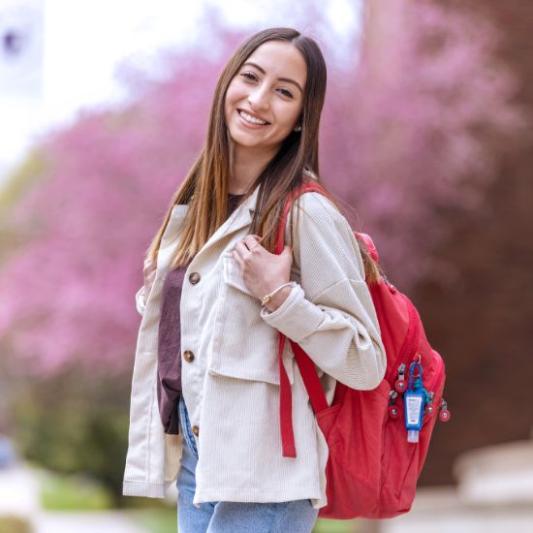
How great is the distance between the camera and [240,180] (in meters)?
2.71

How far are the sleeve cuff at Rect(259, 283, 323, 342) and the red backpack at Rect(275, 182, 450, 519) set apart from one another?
0.25 ft

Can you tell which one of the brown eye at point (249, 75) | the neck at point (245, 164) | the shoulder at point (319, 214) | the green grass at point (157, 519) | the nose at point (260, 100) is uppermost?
the brown eye at point (249, 75)

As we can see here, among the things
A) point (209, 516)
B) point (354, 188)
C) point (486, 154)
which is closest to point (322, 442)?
point (209, 516)

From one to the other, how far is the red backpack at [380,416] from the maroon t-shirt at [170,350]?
24 centimetres

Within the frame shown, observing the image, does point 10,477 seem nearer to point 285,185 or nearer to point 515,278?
point 515,278

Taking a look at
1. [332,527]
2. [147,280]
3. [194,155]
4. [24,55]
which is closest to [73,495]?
[332,527]

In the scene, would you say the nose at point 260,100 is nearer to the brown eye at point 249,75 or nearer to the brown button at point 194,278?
the brown eye at point 249,75

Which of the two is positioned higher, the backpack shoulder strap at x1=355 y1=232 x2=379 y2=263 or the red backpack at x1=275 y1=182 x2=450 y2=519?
the backpack shoulder strap at x1=355 y1=232 x2=379 y2=263

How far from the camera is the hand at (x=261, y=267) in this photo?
246 cm

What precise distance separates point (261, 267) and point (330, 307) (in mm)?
162

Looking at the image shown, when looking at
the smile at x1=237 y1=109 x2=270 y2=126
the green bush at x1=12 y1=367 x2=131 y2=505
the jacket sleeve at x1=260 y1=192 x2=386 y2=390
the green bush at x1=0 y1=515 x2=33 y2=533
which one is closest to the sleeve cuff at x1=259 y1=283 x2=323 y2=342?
the jacket sleeve at x1=260 y1=192 x2=386 y2=390

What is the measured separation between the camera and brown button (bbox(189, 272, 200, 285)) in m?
2.59

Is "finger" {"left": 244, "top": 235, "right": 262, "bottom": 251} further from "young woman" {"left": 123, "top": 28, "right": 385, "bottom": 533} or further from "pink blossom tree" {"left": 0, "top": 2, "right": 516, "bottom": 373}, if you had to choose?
"pink blossom tree" {"left": 0, "top": 2, "right": 516, "bottom": 373}

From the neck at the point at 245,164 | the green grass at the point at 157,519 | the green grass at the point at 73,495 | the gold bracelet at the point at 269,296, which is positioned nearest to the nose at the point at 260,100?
the neck at the point at 245,164
